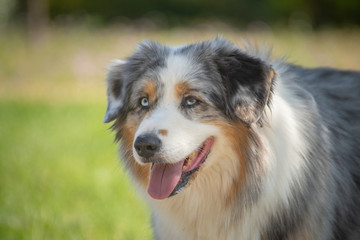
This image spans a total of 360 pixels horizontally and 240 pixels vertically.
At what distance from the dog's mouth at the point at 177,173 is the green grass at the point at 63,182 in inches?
28.9

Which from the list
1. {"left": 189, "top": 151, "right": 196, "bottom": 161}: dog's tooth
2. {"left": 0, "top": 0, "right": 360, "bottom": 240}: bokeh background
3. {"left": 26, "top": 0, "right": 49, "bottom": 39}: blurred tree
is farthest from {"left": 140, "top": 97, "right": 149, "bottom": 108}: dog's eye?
{"left": 26, "top": 0, "right": 49, "bottom": 39}: blurred tree

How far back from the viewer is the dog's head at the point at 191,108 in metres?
2.76

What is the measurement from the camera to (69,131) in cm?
750

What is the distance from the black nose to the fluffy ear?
1.76 ft

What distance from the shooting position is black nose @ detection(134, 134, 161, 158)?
8.83ft

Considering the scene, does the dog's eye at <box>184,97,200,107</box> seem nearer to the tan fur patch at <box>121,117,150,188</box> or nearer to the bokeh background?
the tan fur patch at <box>121,117,150,188</box>

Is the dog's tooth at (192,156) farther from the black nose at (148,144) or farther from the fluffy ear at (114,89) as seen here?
the fluffy ear at (114,89)

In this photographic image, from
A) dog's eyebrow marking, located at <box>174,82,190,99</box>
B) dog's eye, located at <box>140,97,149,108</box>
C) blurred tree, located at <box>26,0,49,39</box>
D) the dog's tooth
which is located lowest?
the dog's tooth

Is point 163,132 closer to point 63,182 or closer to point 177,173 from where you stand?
point 177,173

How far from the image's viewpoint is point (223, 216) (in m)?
2.98

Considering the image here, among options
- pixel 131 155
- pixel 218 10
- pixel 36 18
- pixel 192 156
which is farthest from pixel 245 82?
pixel 218 10

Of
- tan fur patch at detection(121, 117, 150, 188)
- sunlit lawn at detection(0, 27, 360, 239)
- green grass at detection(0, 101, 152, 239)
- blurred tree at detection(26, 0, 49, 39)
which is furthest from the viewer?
blurred tree at detection(26, 0, 49, 39)

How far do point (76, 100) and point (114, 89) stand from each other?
6652 mm

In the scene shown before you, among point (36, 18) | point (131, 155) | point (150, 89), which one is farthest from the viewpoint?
point (36, 18)
